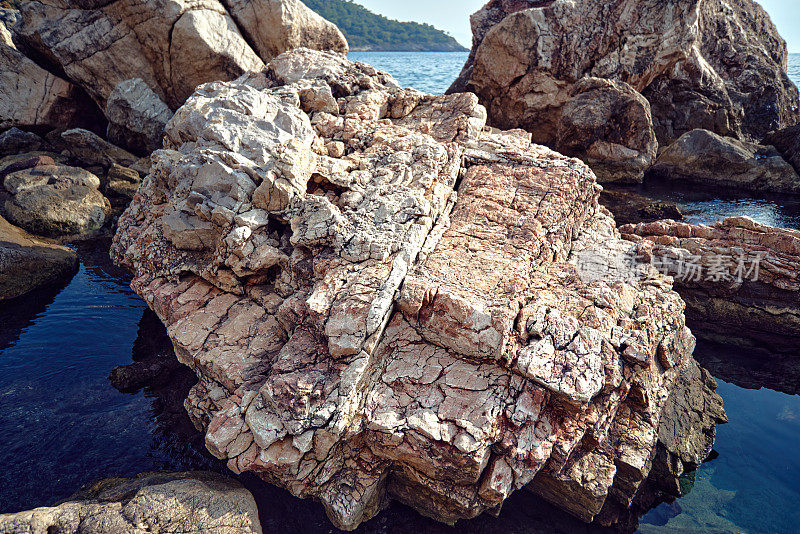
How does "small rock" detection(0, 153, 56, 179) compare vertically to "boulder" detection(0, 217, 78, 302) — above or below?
above

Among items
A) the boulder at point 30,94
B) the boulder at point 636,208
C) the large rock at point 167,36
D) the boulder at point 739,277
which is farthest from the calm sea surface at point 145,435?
the boulder at point 30,94

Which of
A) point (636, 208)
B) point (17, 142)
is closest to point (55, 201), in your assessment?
point (17, 142)

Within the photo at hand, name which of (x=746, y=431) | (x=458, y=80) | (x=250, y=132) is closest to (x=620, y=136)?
(x=458, y=80)

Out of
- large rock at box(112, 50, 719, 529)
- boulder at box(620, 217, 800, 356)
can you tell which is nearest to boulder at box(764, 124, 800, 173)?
boulder at box(620, 217, 800, 356)

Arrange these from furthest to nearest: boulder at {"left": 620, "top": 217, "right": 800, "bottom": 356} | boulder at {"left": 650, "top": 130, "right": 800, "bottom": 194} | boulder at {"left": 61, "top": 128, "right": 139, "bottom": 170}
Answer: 1. boulder at {"left": 650, "top": 130, "right": 800, "bottom": 194}
2. boulder at {"left": 61, "top": 128, "right": 139, "bottom": 170}
3. boulder at {"left": 620, "top": 217, "right": 800, "bottom": 356}

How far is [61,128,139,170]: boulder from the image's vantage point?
43.8 feet

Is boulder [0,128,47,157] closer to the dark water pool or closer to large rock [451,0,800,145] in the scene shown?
the dark water pool

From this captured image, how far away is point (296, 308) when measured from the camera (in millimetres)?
5477

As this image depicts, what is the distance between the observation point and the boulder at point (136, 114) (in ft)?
43.1

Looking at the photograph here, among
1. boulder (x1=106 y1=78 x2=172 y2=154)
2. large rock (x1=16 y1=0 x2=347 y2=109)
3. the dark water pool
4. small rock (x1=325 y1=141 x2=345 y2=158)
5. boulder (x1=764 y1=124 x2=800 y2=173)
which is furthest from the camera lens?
boulder (x1=764 y1=124 x2=800 y2=173)

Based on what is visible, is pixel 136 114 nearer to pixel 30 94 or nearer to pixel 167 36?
pixel 167 36

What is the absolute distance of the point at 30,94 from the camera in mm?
13836

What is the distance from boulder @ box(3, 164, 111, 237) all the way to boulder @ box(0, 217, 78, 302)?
63cm

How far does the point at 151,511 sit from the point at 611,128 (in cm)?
1715
